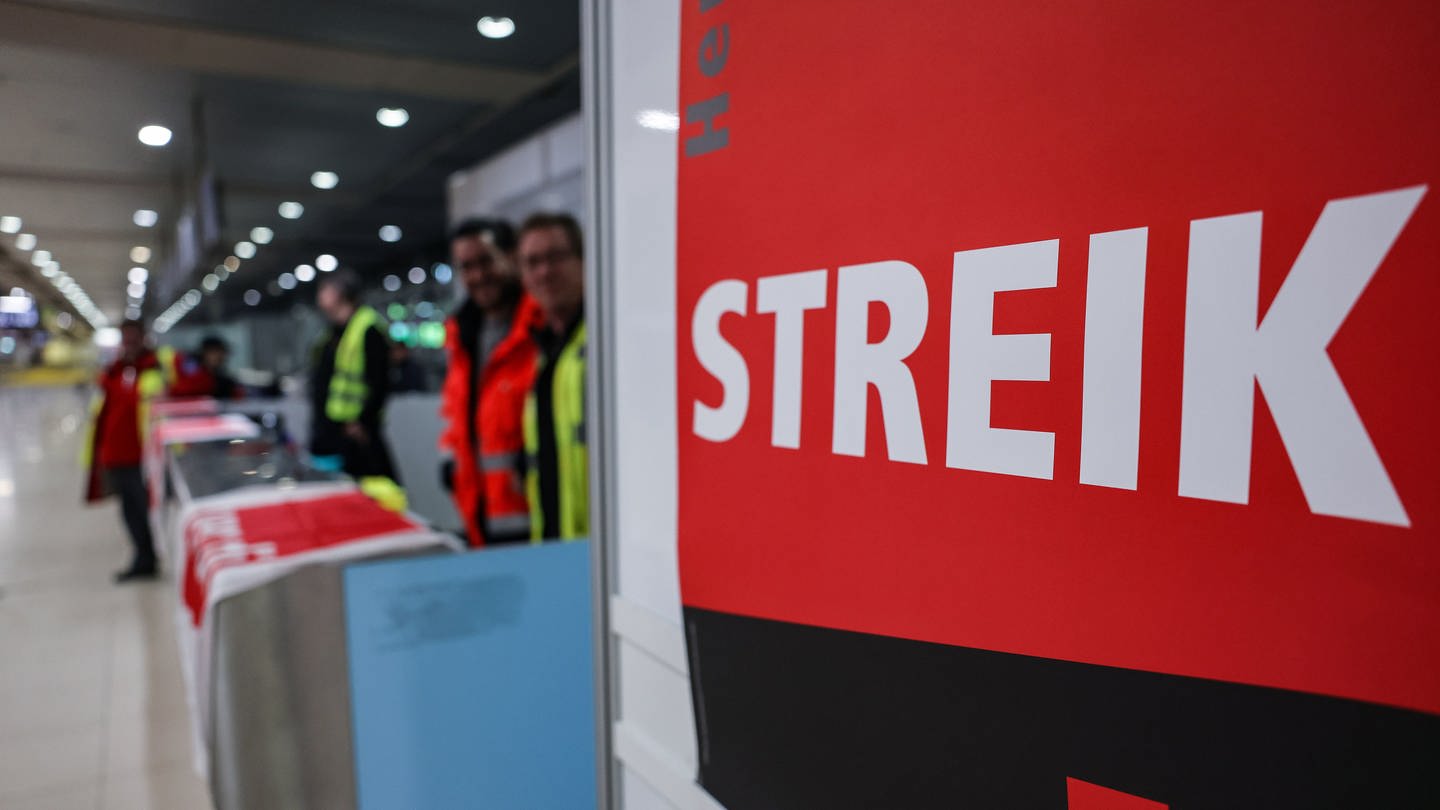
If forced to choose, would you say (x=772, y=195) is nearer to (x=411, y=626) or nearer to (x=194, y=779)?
(x=411, y=626)

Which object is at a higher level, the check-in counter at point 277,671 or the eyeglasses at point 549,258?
the eyeglasses at point 549,258

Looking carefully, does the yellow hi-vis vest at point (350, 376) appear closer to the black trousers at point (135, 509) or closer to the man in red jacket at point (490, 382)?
the man in red jacket at point (490, 382)

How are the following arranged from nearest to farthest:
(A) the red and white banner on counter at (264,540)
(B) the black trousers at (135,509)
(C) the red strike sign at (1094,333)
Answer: (C) the red strike sign at (1094,333) → (A) the red and white banner on counter at (264,540) → (B) the black trousers at (135,509)

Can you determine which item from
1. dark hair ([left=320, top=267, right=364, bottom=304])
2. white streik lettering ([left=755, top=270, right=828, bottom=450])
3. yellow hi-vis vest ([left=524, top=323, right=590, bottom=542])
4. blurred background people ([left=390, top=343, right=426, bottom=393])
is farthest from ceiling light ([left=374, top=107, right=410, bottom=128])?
white streik lettering ([left=755, top=270, right=828, bottom=450])

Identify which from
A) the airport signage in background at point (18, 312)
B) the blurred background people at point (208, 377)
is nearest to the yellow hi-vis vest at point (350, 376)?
the airport signage in background at point (18, 312)

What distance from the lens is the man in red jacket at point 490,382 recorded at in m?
2.55

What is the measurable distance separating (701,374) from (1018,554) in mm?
494

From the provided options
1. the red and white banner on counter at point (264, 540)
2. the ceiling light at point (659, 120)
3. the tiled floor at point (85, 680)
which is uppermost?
the ceiling light at point (659, 120)

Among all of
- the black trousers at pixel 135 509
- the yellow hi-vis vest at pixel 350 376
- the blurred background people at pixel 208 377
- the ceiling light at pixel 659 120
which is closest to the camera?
the ceiling light at pixel 659 120

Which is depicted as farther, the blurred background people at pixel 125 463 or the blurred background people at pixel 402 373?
the blurred background people at pixel 402 373

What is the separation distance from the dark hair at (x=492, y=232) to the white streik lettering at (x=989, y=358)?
222cm

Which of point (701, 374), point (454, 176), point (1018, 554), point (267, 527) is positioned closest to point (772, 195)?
point (701, 374)

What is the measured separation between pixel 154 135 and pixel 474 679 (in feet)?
14.4

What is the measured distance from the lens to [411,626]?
1.56 metres
